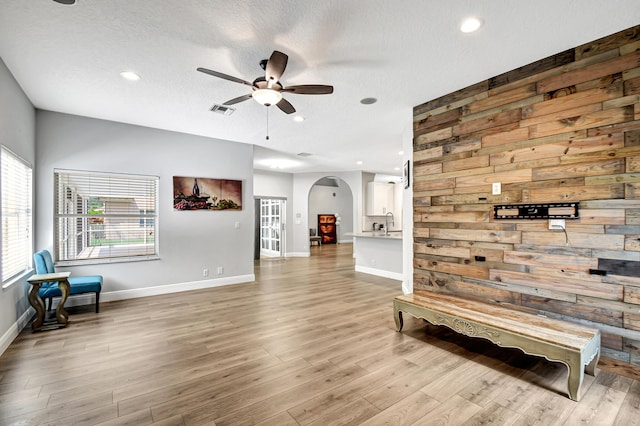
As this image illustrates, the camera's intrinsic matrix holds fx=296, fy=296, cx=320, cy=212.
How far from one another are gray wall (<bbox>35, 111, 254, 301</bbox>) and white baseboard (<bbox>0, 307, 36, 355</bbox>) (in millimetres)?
834

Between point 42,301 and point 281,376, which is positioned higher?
point 42,301

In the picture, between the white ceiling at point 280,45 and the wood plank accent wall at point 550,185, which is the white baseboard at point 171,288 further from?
the wood plank accent wall at point 550,185

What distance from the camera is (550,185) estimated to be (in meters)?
2.79

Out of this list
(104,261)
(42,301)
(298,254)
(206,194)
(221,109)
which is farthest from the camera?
(298,254)

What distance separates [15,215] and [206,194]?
259 centimetres

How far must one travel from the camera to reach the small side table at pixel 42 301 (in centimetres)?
347

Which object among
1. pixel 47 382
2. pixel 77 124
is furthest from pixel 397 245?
pixel 77 124

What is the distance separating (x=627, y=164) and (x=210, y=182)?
18.4 feet

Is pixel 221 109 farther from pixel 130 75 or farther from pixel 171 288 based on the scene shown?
pixel 171 288

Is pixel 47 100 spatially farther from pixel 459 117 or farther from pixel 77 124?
pixel 459 117

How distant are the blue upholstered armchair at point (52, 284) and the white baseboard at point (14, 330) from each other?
8.8 inches

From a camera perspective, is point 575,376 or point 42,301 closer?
point 575,376

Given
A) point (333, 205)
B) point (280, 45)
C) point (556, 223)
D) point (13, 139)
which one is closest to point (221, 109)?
Answer: point (280, 45)

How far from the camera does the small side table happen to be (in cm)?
347
